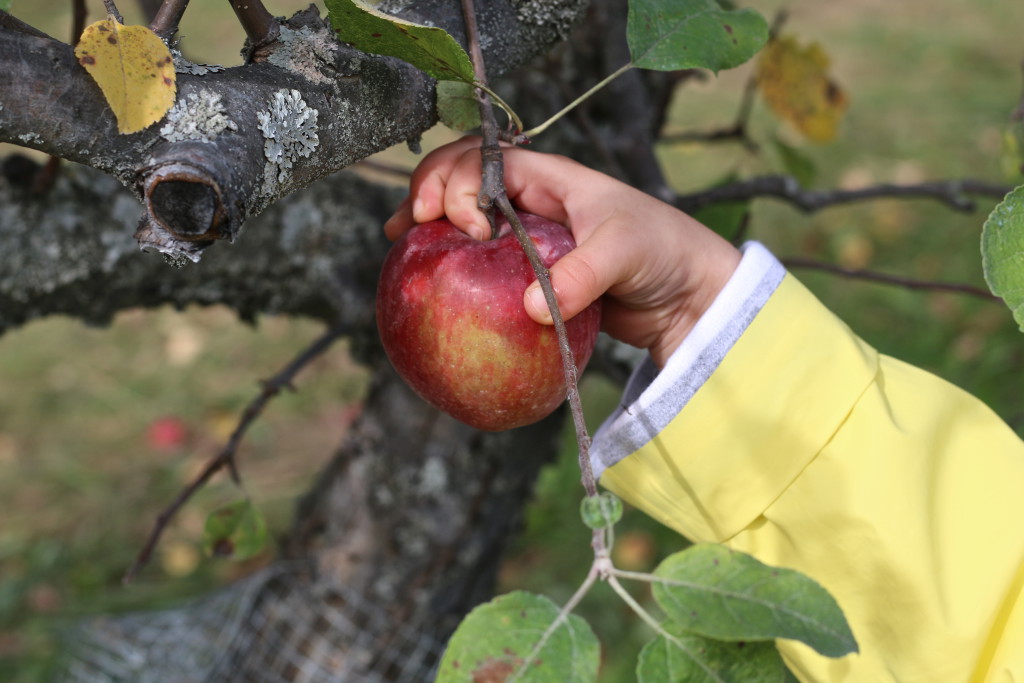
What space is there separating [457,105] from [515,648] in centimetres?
39

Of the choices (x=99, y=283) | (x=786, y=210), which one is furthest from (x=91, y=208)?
(x=786, y=210)

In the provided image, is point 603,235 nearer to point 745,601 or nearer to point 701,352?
point 701,352

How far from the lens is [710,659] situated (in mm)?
509

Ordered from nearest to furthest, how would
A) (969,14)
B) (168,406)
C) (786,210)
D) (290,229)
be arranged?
(290,229) < (168,406) < (786,210) < (969,14)

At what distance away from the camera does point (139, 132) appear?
509mm

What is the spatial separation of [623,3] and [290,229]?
545mm

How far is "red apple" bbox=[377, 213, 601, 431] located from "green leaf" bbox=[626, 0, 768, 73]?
162 mm

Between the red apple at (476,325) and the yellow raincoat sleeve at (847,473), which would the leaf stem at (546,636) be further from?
the yellow raincoat sleeve at (847,473)

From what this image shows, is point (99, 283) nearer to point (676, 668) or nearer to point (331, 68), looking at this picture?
point (331, 68)

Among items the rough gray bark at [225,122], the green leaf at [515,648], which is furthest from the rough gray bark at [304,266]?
the green leaf at [515,648]

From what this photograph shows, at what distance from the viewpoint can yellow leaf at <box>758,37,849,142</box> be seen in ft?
4.17

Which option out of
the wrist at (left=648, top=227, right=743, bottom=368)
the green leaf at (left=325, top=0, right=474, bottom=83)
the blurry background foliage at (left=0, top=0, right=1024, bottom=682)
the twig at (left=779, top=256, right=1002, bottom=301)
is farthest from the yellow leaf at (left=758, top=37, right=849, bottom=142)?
the green leaf at (left=325, top=0, right=474, bottom=83)

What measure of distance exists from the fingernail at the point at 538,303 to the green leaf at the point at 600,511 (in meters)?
0.17

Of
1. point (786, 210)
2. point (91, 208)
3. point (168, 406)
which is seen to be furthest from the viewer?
point (786, 210)
